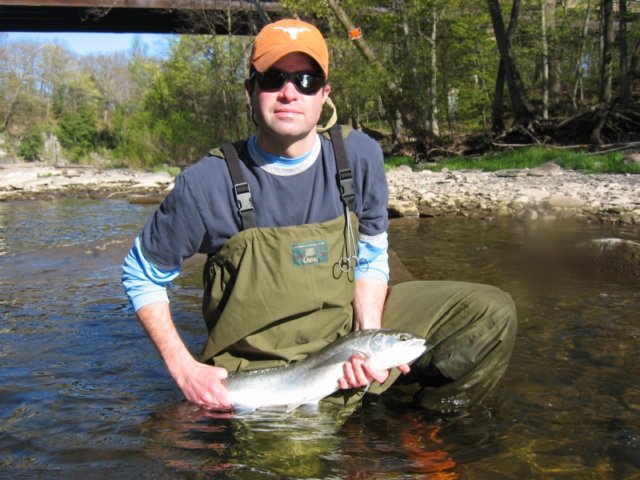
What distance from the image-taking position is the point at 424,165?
19.7 m

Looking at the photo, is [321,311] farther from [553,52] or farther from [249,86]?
[553,52]

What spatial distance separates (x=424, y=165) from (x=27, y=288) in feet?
48.0

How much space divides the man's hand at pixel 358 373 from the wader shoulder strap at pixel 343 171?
78 cm

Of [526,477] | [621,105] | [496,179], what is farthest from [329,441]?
[621,105]

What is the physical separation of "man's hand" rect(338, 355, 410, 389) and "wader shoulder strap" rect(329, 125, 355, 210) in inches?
30.9

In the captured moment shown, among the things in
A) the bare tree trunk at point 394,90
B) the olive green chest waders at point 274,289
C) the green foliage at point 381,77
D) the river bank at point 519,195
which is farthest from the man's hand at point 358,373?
the bare tree trunk at point 394,90

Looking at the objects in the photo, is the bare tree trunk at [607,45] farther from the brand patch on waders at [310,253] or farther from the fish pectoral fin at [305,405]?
the fish pectoral fin at [305,405]

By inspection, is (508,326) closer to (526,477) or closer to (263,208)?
(526,477)

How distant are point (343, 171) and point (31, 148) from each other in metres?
45.7

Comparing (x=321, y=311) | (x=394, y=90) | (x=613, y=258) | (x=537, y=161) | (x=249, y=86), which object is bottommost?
(x=613, y=258)

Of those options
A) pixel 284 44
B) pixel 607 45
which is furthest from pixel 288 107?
pixel 607 45

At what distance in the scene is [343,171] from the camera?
308cm

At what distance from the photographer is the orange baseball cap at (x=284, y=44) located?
9.23 ft

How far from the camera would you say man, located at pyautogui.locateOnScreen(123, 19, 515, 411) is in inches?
113
